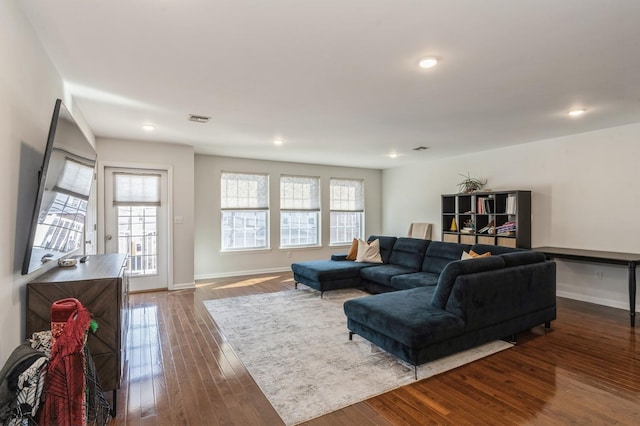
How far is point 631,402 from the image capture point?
2.29 meters

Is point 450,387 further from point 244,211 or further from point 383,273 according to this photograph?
point 244,211

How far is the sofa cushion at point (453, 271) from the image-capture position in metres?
2.92

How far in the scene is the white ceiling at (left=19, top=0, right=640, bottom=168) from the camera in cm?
191

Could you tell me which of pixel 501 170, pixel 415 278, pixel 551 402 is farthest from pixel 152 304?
pixel 501 170

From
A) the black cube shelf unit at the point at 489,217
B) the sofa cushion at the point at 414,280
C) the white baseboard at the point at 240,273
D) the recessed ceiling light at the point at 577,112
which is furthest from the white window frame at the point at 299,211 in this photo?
the recessed ceiling light at the point at 577,112

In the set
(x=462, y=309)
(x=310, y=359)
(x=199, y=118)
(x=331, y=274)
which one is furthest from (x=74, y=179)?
(x=331, y=274)

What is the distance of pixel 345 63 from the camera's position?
2.54m

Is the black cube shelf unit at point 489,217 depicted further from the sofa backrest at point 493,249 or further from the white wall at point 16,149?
the white wall at point 16,149

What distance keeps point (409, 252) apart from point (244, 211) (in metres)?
3.49

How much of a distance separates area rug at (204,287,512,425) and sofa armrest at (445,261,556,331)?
0.39 m

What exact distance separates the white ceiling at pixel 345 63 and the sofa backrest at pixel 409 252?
1.82 m

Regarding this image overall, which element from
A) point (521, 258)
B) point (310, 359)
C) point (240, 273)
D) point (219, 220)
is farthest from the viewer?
point (240, 273)

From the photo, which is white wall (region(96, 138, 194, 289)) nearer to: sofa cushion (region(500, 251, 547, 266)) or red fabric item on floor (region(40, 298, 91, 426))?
red fabric item on floor (region(40, 298, 91, 426))

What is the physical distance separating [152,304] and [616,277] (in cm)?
651
